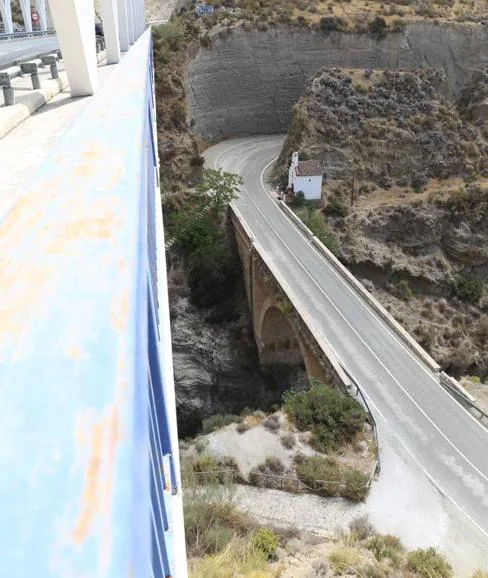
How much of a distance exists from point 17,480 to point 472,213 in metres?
29.9

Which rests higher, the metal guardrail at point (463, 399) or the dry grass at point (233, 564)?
the dry grass at point (233, 564)

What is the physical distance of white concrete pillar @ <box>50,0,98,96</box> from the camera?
5.96 metres

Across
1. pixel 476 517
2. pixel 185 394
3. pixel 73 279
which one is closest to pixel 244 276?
pixel 185 394

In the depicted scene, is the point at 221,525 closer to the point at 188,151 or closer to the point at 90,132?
the point at 90,132

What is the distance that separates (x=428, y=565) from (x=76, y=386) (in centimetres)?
896

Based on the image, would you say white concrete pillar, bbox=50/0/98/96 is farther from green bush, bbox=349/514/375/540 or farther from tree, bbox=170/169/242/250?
tree, bbox=170/169/242/250

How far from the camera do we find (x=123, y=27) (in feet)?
45.1

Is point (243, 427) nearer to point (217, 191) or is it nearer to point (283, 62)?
point (217, 191)

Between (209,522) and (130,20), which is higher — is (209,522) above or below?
below

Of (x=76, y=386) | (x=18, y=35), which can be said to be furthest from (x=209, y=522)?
(x=18, y=35)

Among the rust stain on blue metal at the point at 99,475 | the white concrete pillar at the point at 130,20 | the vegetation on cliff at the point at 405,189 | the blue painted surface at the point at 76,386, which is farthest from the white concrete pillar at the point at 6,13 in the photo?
the rust stain on blue metal at the point at 99,475

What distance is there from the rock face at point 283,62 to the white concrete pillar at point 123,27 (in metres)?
20.4

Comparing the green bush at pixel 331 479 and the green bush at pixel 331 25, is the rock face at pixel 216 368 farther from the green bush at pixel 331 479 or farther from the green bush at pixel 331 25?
the green bush at pixel 331 25

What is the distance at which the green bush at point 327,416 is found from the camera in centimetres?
1164
